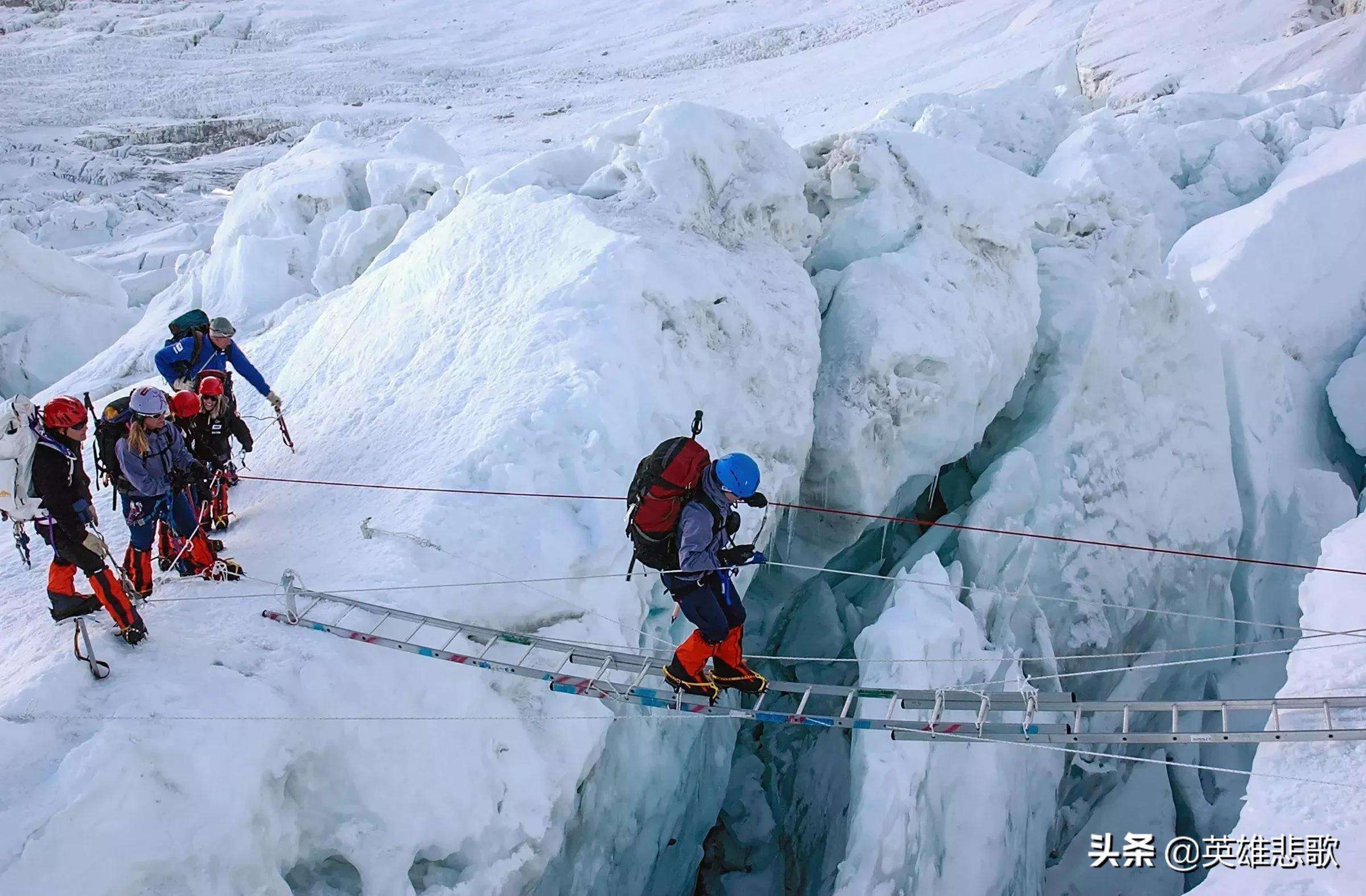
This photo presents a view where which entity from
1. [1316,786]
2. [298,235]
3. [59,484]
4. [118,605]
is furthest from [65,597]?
[298,235]

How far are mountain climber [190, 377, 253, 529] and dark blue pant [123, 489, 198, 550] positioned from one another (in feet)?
1.22

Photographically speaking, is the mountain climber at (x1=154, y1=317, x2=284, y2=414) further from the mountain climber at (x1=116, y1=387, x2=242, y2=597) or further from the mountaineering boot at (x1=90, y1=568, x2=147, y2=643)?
the mountaineering boot at (x1=90, y1=568, x2=147, y2=643)

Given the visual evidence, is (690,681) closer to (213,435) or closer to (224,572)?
(224,572)

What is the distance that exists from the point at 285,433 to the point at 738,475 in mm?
3613

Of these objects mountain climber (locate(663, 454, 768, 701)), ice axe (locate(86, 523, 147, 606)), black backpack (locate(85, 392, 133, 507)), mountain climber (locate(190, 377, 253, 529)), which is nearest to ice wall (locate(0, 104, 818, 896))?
ice axe (locate(86, 523, 147, 606))

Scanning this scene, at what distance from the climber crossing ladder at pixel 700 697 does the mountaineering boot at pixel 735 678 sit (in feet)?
0.36

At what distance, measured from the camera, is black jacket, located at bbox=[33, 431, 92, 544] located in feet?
13.0

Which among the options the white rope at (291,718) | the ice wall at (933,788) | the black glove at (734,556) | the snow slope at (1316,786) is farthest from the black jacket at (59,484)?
the snow slope at (1316,786)

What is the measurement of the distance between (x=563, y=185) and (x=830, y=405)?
317 cm

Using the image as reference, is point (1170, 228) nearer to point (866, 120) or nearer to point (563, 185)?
point (866, 120)

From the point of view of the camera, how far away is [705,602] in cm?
422

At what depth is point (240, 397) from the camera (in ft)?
23.8

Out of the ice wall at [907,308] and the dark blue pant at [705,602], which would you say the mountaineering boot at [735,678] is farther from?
the ice wall at [907,308]

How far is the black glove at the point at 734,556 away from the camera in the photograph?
420 centimetres
